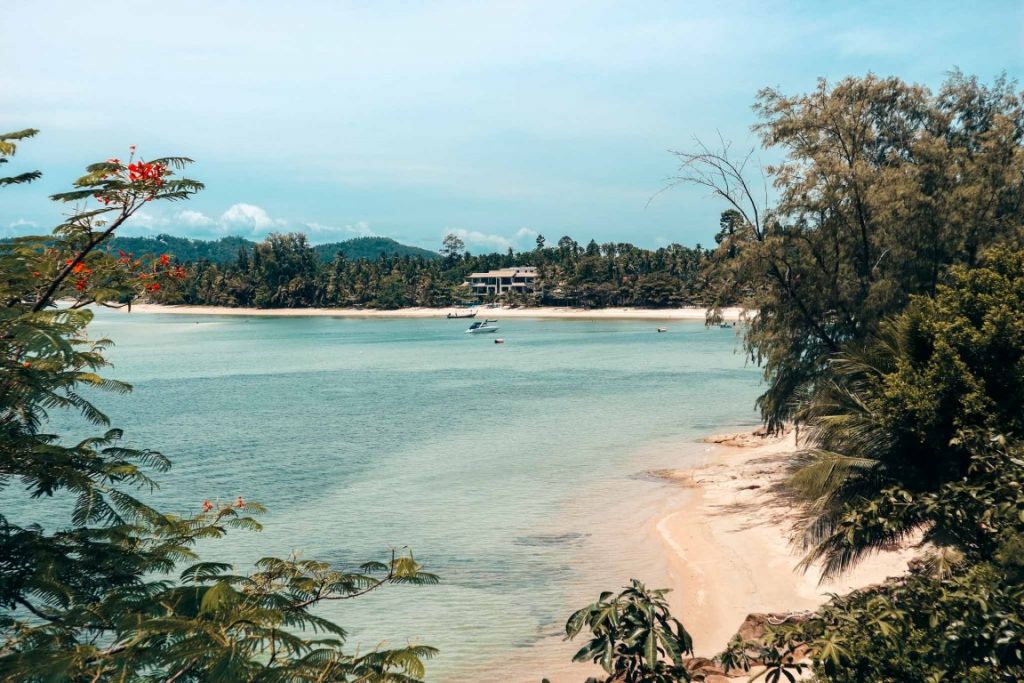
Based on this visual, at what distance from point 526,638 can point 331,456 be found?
19.1m

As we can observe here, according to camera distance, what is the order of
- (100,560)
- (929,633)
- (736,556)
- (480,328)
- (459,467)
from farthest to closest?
(480,328) → (459,467) → (736,556) → (929,633) → (100,560)

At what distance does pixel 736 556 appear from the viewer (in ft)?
55.4

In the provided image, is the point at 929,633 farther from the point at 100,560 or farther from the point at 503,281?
the point at 503,281

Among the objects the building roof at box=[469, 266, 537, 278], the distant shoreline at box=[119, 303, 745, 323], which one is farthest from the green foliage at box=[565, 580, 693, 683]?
the building roof at box=[469, 266, 537, 278]

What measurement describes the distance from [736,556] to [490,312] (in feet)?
462

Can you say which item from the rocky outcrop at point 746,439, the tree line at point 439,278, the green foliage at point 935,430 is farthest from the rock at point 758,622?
the tree line at point 439,278

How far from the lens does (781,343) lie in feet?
64.6

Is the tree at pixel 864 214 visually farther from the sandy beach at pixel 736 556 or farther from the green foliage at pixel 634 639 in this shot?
the green foliage at pixel 634 639

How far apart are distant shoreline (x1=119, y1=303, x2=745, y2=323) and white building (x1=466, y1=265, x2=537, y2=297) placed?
8.17 meters

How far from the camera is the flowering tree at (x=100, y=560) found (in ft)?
15.4

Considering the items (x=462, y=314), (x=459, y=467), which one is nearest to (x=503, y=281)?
(x=462, y=314)

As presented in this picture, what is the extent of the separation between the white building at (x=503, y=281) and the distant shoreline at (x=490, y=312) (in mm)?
8171

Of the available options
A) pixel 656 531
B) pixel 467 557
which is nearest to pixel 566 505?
pixel 656 531

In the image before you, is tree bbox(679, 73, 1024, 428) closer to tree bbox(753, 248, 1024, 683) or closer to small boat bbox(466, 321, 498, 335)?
tree bbox(753, 248, 1024, 683)
